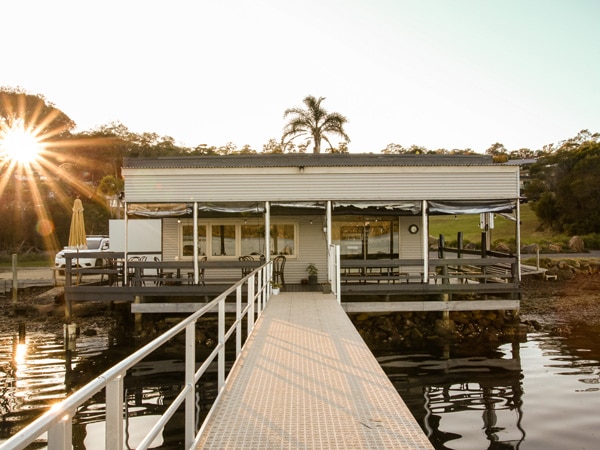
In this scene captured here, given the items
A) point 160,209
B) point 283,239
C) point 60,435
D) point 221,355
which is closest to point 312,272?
point 283,239

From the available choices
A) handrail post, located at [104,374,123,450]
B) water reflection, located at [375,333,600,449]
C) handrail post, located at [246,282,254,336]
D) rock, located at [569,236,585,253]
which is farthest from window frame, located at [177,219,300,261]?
rock, located at [569,236,585,253]

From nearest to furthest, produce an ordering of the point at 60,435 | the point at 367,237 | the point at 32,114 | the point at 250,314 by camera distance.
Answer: the point at 60,435
the point at 250,314
the point at 367,237
the point at 32,114

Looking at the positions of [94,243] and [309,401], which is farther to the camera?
[94,243]

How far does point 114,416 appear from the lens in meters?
2.84

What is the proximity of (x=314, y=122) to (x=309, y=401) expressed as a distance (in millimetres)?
27130

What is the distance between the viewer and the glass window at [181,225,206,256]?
1820 cm

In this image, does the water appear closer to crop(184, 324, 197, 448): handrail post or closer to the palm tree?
crop(184, 324, 197, 448): handrail post

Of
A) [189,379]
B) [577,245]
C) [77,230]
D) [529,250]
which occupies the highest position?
[77,230]

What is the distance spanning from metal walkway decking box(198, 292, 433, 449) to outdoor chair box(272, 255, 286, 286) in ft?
25.2

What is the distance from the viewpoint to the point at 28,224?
38.8m

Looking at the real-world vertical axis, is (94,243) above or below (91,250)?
above

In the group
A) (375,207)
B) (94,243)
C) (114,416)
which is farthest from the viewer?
(94,243)

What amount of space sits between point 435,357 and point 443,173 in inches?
215

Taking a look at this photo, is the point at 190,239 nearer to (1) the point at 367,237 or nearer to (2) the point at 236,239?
(2) the point at 236,239
